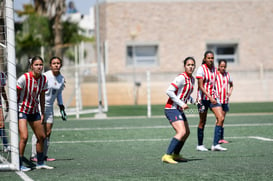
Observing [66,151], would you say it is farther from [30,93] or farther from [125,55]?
[125,55]

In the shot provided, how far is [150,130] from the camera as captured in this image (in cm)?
1820

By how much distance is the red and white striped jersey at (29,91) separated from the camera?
995 cm

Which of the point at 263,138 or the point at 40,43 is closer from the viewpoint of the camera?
the point at 263,138

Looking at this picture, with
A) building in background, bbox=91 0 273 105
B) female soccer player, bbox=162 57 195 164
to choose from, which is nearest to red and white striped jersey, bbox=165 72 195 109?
female soccer player, bbox=162 57 195 164

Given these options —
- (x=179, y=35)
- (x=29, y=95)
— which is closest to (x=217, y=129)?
(x=29, y=95)

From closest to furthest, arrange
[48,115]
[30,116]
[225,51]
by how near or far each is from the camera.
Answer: [30,116] < [48,115] < [225,51]

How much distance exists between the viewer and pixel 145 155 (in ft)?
39.8

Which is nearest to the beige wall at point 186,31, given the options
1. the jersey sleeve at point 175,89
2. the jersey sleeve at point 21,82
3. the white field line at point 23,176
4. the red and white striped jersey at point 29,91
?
the jersey sleeve at point 175,89

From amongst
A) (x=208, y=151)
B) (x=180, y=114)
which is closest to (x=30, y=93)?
(x=180, y=114)

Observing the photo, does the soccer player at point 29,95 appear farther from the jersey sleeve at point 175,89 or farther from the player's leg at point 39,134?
the jersey sleeve at point 175,89

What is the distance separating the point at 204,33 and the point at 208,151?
33.9 meters

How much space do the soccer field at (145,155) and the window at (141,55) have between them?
2646cm

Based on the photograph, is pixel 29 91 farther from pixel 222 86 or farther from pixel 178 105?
pixel 222 86

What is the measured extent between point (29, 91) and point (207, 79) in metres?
4.21
